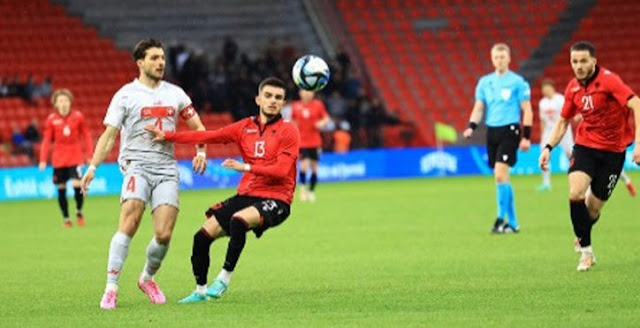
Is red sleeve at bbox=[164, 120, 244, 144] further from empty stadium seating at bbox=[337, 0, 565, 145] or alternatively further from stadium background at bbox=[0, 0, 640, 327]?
empty stadium seating at bbox=[337, 0, 565, 145]

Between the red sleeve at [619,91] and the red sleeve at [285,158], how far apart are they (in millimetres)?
3260

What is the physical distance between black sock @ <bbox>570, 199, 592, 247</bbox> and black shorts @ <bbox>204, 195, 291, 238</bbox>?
10.6ft

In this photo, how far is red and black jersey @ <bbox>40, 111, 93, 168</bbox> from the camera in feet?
74.1

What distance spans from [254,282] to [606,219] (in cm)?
846

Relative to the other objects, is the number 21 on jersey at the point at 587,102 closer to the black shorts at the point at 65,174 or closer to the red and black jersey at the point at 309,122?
the black shorts at the point at 65,174

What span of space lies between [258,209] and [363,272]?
269cm

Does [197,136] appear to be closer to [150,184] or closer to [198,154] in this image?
[198,154]

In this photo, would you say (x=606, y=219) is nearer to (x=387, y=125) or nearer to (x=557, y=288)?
(x=557, y=288)

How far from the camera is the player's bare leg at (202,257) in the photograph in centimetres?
1154

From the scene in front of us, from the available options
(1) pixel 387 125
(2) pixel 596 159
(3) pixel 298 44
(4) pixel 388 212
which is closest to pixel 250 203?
(2) pixel 596 159

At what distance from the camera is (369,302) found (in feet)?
36.9

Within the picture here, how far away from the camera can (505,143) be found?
1833 cm

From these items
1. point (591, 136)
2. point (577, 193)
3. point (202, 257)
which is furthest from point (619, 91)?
point (202, 257)

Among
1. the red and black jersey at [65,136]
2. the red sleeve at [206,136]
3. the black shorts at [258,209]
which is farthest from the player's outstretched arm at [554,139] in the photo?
the red and black jersey at [65,136]
